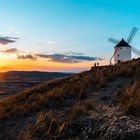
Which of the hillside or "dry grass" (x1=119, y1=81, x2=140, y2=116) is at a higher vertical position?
"dry grass" (x1=119, y1=81, x2=140, y2=116)

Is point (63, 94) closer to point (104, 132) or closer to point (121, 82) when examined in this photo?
point (121, 82)

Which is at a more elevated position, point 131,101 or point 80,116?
point 131,101

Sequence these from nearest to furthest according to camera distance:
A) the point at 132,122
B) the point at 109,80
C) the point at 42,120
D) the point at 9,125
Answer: the point at 132,122
the point at 42,120
the point at 9,125
the point at 109,80

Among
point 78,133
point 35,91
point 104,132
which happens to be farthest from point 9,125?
point 35,91

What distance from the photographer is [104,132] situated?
16.4 m

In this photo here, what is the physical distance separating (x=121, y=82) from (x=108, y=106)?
26.0 ft

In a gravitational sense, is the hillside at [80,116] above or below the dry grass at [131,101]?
below

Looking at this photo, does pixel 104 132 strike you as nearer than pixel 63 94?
Yes

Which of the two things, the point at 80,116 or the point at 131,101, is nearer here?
the point at 131,101

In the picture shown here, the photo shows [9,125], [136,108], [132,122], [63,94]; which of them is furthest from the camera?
[63,94]

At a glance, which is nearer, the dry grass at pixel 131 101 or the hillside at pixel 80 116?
the hillside at pixel 80 116

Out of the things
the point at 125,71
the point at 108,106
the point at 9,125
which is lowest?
the point at 9,125

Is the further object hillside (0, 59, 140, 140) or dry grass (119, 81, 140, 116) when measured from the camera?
dry grass (119, 81, 140, 116)

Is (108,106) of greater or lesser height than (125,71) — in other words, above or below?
below
